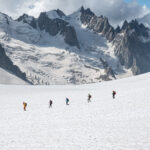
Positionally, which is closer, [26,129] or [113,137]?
[113,137]

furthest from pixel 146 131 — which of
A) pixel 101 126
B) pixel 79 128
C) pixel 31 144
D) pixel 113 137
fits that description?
pixel 31 144

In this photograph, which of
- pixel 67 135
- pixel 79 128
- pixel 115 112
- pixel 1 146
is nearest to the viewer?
pixel 1 146

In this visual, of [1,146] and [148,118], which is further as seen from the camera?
Answer: [148,118]

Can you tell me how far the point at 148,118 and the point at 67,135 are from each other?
6571 millimetres

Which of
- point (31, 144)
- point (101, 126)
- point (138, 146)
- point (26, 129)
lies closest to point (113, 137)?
point (138, 146)

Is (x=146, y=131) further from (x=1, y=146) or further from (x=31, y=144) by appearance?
(x=1, y=146)

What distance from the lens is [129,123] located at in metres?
18.5

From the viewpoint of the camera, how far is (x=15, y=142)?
15039mm

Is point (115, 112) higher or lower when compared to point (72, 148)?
higher

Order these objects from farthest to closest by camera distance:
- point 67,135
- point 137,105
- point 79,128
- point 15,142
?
1. point 137,105
2. point 79,128
3. point 67,135
4. point 15,142

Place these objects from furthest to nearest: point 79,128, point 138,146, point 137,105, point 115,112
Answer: point 137,105 → point 115,112 → point 79,128 → point 138,146

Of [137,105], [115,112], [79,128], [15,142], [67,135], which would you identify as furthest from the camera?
[137,105]

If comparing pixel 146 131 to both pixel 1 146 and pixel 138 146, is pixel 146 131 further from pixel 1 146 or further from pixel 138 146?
pixel 1 146

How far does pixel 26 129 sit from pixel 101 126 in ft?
17.7
